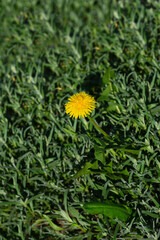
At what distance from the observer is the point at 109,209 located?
6.12 ft

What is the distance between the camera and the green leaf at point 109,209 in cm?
184

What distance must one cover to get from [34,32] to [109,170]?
8.97ft

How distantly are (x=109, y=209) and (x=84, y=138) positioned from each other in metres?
0.63

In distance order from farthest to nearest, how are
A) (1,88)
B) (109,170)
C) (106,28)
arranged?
(106,28) < (1,88) < (109,170)

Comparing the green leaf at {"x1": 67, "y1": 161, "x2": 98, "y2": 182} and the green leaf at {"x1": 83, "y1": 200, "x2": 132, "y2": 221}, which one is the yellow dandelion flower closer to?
the green leaf at {"x1": 67, "y1": 161, "x2": 98, "y2": 182}

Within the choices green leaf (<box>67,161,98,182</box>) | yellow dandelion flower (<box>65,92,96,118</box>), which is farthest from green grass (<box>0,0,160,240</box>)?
yellow dandelion flower (<box>65,92,96,118</box>)

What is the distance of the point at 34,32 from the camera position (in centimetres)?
402

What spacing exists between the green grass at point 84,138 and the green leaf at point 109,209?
28mm

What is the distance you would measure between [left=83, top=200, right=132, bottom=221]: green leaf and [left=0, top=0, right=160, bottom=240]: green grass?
28 mm

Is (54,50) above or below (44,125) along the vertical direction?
above

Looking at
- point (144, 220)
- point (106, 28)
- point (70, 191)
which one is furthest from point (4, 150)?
point (106, 28)

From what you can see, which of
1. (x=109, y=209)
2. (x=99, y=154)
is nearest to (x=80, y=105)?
(x=99, y=154)

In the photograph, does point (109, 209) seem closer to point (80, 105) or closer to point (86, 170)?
point (86, 170)

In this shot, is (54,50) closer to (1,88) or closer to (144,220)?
(1,88)
